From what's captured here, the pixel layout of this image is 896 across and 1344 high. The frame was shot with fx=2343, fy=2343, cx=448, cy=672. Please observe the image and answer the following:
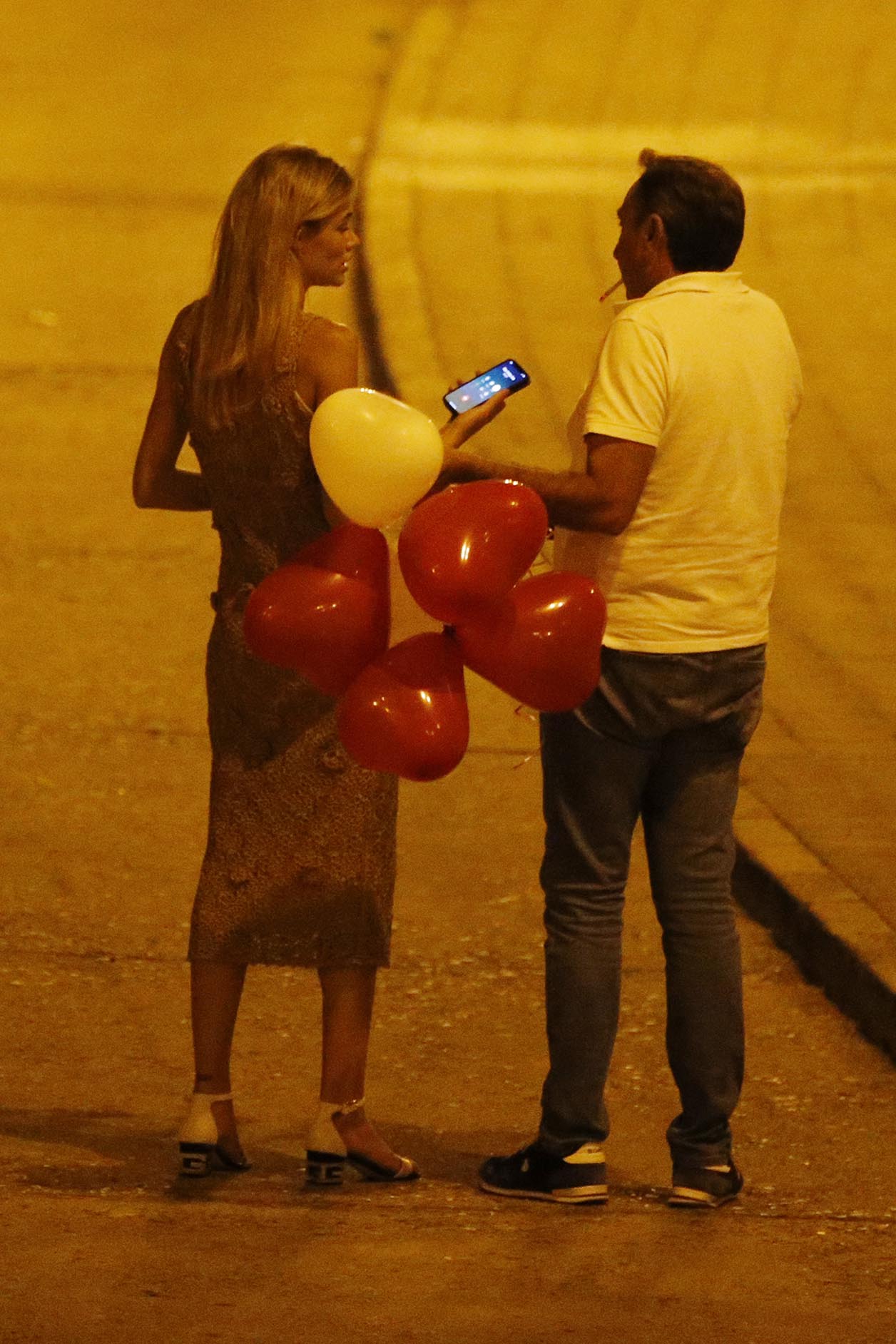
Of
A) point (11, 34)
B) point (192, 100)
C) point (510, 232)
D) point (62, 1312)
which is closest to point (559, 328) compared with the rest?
point (510, 232)

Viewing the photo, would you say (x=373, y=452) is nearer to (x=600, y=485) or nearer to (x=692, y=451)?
(x=600, y=485)

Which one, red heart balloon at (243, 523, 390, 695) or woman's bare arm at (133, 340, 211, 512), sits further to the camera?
woman's bare arm at (133, 340, 211, 512)

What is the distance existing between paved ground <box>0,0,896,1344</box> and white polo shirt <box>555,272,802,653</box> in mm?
1077

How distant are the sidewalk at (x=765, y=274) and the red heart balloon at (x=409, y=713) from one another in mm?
1669

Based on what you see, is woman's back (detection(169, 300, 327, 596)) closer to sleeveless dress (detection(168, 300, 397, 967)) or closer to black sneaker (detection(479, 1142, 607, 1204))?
sleeveless dress (detection(168, 300, 397, 967))

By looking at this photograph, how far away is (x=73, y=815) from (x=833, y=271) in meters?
6.96

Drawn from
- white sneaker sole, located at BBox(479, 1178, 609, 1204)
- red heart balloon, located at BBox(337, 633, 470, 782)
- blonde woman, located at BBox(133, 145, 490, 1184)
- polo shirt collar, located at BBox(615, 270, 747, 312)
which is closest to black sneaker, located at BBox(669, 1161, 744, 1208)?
white sneaker sole, located at BBox(479, 1178, 609, 1204)

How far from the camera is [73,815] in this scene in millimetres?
6559

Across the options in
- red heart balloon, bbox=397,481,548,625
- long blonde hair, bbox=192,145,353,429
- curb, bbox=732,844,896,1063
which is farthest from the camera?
curb, bbox=732,844,896,1063

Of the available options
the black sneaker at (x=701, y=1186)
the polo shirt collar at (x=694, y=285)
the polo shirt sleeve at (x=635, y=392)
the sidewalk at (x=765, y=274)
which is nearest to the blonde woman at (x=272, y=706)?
the polo shirt sleeve at (x=635, y=392)

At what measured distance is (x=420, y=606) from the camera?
404 cm

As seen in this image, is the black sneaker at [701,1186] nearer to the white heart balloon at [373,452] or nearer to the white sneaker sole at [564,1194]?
the white sneaker sole at [564,1194]

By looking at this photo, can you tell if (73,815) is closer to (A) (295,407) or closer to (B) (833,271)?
(A) (295,407)

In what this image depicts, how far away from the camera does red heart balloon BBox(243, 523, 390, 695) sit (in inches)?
157
